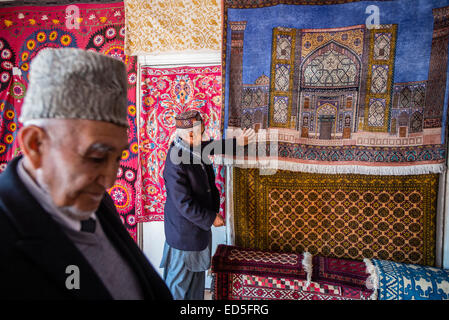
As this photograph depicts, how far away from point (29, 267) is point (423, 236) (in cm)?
270

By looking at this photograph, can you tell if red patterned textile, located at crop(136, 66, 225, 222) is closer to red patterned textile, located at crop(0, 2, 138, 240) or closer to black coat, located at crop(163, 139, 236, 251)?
red patterned textile, located at crop(0, 2, 138, 240)

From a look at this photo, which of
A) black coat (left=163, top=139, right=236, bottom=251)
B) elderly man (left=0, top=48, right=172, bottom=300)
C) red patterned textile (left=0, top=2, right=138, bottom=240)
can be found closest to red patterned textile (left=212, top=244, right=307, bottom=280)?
black coat (left=163, top=139, right=236, bottom=251)

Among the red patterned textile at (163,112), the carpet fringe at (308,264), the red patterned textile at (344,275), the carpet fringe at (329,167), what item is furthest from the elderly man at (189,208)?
the red patterned textile at (344,275)

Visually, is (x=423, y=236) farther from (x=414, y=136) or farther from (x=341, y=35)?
(x=341, y=35)

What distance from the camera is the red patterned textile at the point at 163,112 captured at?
242 cm

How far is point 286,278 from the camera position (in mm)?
2074

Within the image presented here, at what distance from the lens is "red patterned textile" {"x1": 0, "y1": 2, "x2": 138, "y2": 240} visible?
2461 millimetres

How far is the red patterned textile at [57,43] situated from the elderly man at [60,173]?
6.82 ft

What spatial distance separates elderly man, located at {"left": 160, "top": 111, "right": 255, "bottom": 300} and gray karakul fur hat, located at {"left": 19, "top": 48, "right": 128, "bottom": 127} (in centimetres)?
135

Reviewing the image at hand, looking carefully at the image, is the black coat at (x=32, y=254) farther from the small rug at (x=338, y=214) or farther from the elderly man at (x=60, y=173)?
the small rug at (x=338, y=214)

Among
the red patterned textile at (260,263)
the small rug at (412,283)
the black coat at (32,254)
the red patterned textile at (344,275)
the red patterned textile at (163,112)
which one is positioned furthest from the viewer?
the red patterned textile at (163,112)

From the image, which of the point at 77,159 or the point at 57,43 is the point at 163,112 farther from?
the point at 77,159

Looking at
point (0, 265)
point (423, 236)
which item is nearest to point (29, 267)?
point (0, 265)

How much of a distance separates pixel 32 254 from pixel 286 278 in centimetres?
200
